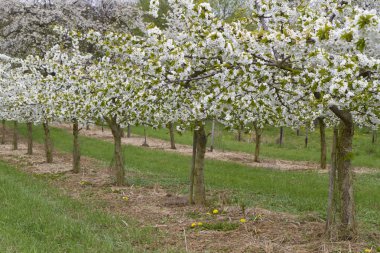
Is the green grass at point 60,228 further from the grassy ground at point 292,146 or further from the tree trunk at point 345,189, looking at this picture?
the grassy ground at point 292,146

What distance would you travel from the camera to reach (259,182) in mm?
15109

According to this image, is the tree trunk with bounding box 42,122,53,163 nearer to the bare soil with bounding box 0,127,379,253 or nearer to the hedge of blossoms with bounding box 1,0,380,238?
the bare soil with bounding box 0,127,379,253

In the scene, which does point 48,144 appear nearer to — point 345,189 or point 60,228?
point 60,228

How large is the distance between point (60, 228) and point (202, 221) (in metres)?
2.67

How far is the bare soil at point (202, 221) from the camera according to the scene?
6.86 metres

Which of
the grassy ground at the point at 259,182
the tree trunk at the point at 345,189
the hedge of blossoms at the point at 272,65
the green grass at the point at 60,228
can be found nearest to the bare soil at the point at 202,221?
the tree trunk at the point at 345,189

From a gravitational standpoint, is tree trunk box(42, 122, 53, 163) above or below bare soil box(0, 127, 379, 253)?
above

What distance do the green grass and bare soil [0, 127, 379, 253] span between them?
387 millimetres

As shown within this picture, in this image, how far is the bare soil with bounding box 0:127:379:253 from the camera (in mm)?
6859

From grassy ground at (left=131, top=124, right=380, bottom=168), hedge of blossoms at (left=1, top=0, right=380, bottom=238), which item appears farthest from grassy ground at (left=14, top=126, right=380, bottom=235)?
hedge of blossoms at (left=1, top=0, right=380, bottom=238)

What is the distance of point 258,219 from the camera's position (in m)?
8.51

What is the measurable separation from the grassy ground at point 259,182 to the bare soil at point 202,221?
1069 millimetres

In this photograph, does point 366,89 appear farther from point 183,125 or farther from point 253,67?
point 183,125

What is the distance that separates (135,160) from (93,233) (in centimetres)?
1376
